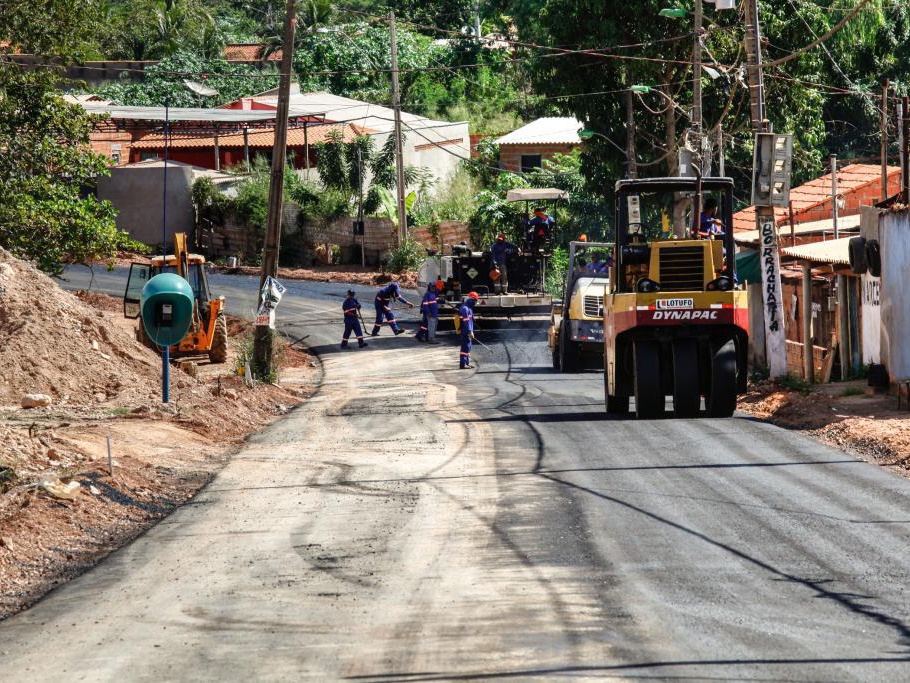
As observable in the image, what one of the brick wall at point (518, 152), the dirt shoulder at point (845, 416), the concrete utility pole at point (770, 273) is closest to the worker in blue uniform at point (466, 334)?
the dirt shoulder at point (845, 416)

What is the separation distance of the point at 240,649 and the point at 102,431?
9730 mm

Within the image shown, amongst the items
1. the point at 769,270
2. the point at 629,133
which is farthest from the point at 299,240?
the point at 769,270

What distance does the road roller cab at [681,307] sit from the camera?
17.0 m

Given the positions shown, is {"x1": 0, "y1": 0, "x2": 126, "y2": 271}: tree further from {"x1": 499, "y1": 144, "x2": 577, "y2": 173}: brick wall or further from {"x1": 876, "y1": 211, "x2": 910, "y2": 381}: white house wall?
{"x1": 499, "y1": 144, "x2": 577, "y2": 173}: brick wall

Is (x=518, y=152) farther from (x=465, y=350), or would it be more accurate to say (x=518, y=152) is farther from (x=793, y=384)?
(x=793, y=384)

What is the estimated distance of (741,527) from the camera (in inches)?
507

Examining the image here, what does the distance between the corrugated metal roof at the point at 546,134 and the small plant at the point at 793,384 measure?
1568 inches

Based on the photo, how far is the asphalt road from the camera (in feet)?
29.1

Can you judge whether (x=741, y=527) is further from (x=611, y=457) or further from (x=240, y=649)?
(x=240, y=649)

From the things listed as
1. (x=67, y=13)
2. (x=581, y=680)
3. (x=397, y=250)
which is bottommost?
(x=581, y=680)

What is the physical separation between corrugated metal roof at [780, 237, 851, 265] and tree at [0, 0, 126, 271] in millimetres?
16564

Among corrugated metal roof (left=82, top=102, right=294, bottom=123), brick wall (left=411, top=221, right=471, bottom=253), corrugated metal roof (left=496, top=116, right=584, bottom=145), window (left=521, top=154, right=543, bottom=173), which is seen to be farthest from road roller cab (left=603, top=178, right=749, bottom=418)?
window (left=521, top=154, right=543, bottom=173)

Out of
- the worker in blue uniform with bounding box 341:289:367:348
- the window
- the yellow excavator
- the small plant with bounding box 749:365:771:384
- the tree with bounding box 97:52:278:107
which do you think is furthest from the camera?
the tree with bounding box 97:52:278:107

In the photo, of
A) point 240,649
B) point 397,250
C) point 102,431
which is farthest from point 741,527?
point 397,250
